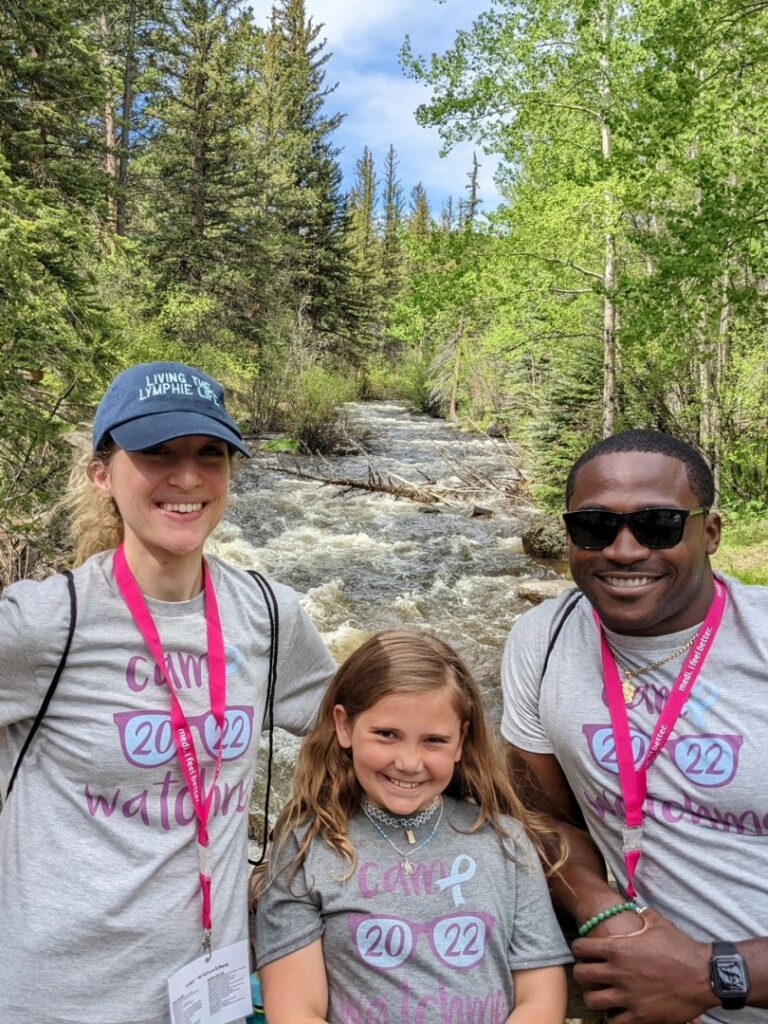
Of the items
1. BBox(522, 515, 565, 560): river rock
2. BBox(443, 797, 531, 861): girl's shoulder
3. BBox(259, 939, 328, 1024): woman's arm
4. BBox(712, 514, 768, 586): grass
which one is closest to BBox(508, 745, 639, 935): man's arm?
BBox(443, 797, 531, 861): girl's shoulder

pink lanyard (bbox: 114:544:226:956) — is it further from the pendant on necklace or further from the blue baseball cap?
the pendant on necklace

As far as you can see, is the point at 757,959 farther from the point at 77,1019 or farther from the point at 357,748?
the point at 77,1019

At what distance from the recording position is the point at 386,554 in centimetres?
1218

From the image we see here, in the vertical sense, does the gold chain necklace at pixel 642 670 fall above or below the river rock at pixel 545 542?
above

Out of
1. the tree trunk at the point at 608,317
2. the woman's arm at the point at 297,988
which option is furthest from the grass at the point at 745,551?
the woman's arm at the point at 297,988

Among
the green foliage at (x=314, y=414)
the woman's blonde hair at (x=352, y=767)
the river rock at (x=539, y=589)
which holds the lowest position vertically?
the river rock at (x=539, y=589)

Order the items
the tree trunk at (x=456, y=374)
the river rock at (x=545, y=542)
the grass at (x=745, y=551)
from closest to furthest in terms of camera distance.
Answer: the grass at (x=745, y=551) → the river rock at (x=545, y=542) → the tree trunk at (x=456, y=374)

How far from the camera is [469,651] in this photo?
835 centimetres

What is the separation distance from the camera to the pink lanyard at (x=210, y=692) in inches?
58.2

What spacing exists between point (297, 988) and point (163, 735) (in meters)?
0.57

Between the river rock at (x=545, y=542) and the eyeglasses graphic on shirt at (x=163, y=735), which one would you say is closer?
the eyeglasses graphic on shirt at (x=163, y=735)

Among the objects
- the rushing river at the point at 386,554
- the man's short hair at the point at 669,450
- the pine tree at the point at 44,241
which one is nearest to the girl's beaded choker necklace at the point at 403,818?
the man's short hair at the point at 669,450

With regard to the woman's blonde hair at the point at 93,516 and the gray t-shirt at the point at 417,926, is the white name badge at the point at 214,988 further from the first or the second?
the woman's blonde hair at the point at 93,516

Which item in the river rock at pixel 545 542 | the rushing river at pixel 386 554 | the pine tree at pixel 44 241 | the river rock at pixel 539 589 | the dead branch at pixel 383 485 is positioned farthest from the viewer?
the dead branch at pixel 383 485
